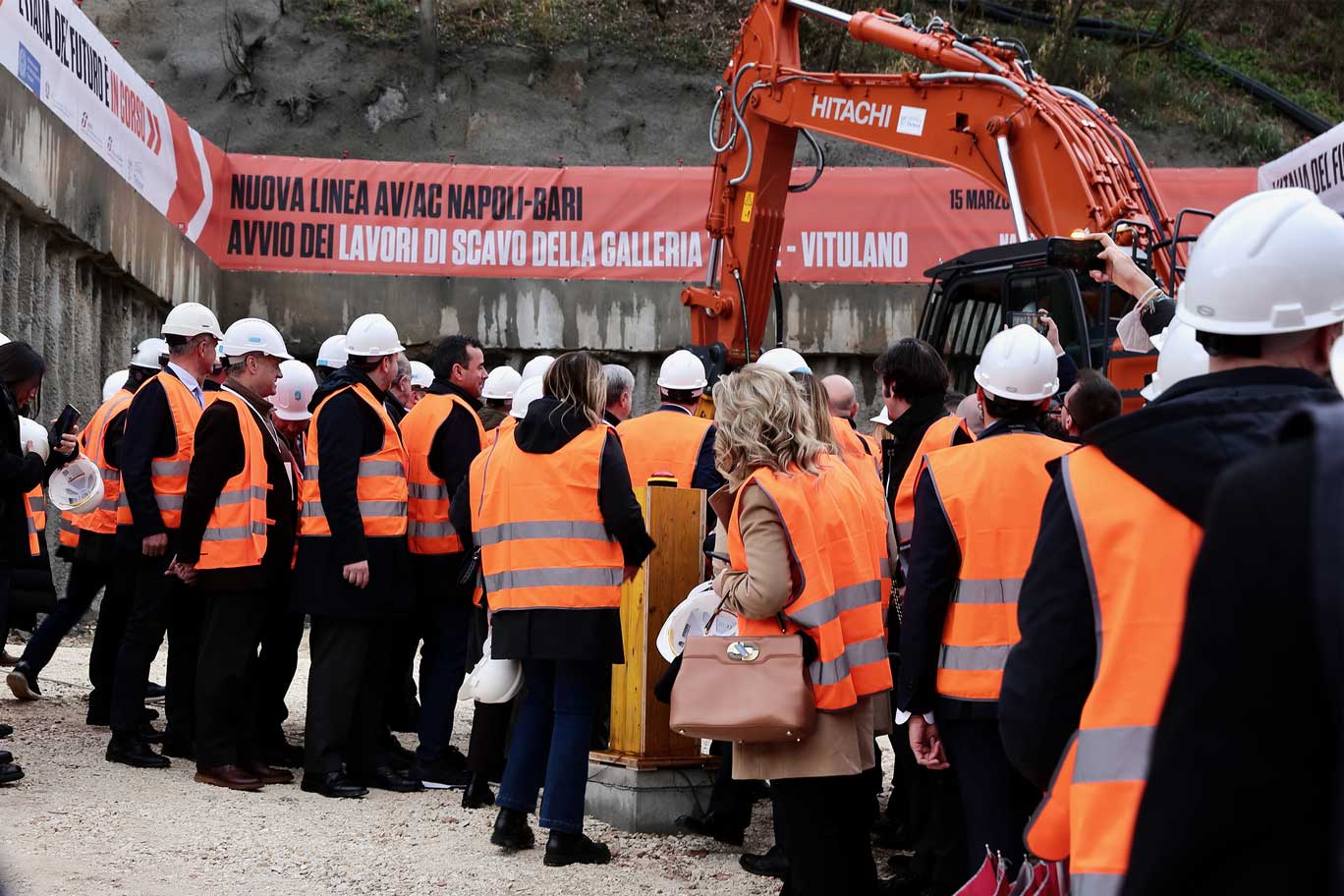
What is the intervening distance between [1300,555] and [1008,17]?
1068 inches

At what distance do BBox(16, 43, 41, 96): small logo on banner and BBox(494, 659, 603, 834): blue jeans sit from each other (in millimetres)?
6882

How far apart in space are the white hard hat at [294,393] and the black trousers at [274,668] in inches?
47.4

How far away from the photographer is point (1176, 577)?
217 cm

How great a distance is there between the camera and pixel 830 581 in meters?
4.54

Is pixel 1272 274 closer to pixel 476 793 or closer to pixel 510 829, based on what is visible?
pixel 510 829

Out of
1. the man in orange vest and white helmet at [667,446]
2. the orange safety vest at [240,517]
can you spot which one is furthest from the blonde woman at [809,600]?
the orange safety vest at [240,517]

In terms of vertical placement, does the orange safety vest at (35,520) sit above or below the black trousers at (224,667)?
above

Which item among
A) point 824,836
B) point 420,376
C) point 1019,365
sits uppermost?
point 420,376

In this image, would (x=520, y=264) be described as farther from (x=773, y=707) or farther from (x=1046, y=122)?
(x=773, y=707)

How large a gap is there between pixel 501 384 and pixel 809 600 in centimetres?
508

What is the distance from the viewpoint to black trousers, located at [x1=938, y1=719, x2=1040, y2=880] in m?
4.34

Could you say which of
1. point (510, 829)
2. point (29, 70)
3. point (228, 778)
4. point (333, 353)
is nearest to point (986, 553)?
point (510, 829)

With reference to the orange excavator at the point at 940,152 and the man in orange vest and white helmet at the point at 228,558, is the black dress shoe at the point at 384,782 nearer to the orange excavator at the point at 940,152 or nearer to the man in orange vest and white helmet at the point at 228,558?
the man in orange vest and white helmet at the point at 228,558

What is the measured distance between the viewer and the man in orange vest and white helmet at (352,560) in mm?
6992
